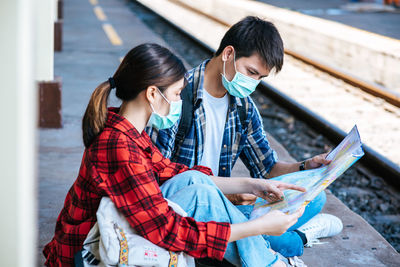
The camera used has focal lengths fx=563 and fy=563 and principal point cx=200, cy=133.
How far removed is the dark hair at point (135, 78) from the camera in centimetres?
230

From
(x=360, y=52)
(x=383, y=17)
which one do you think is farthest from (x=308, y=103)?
(x=383, y=17)

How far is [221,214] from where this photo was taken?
8.04 feet

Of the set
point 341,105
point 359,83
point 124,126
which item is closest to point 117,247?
point 124,126

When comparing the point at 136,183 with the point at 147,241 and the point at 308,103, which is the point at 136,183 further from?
the point at 308,103

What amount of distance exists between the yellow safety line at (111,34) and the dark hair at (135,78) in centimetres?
969

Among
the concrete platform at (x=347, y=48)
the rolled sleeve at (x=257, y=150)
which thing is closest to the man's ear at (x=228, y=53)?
the rolled sleeve at (x=257, y=150)

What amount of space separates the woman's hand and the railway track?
2642 mm

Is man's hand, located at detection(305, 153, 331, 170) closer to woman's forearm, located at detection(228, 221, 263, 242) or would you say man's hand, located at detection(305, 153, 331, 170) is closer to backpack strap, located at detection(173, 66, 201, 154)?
backpack strap, located at detection(173, 66, 201, 154)

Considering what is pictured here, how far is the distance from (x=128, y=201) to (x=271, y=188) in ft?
2.73

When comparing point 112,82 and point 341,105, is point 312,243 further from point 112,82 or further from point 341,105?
point 341,105

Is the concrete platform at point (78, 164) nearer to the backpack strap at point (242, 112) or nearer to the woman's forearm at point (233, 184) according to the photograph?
the woman's forearm at point (233, 184)

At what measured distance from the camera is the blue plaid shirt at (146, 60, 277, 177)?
3080 mm

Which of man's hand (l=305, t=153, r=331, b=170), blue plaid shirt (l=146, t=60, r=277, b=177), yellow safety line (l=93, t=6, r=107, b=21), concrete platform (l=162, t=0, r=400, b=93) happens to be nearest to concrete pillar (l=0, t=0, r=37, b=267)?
blue plaid shirt (l=146, t=60, r=277, b=177)

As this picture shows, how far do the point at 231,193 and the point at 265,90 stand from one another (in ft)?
19.5
